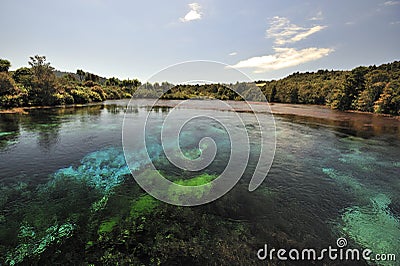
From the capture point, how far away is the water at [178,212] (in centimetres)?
553

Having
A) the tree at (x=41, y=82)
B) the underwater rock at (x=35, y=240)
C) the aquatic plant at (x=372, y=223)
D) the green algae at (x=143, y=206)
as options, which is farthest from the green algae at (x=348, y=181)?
the tree at (x=41, y=82)

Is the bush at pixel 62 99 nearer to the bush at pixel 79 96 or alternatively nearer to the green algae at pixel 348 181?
the bush at pixel 79 96

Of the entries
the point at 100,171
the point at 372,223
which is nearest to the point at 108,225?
the point at 100,171

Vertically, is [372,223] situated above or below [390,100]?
below

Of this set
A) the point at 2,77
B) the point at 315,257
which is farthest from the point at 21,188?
the point at 2,77

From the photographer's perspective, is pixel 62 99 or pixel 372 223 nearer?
pixel 372 223

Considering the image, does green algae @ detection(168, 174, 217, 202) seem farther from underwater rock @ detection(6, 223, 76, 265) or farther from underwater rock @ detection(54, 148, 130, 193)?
underwater rock @ detection(6, 223, 76, 265)

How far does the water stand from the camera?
553 centimetres

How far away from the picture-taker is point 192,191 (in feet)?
29.3

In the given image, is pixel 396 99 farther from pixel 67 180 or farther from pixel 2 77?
pixel 2 77

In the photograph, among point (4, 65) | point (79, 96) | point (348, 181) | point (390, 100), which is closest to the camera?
point (348, 181)

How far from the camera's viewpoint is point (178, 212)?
731cm

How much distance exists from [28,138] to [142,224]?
16292 millimetres

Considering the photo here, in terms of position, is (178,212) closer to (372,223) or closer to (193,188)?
(193,188)
